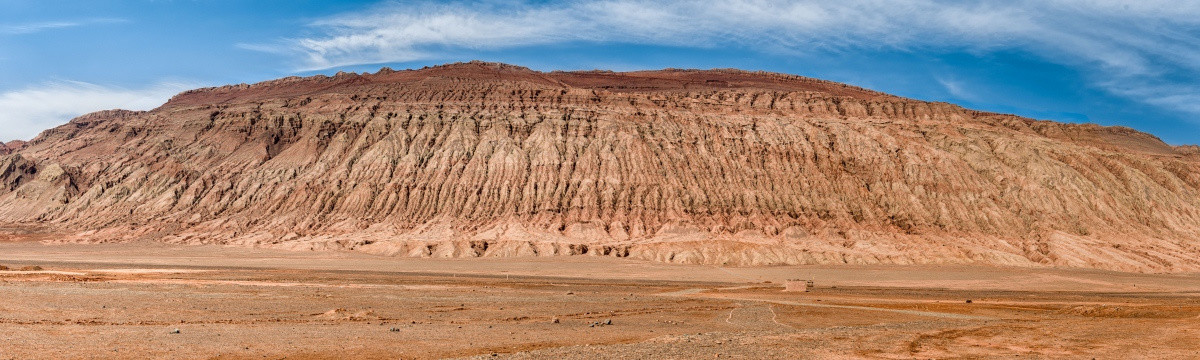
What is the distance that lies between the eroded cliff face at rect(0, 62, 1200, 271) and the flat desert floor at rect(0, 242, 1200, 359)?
2237cm

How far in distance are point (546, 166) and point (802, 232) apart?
28.7 meters

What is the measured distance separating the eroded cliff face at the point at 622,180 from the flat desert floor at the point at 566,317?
22370 millimetres

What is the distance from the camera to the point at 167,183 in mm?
99188

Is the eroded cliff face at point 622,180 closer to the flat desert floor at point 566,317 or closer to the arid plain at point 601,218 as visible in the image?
the arid plain at point 601,218

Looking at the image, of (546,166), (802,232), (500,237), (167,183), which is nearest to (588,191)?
(546,166)

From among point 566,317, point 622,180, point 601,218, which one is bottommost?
point 566,317

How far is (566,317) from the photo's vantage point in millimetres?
30109

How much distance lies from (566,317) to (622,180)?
6348cm

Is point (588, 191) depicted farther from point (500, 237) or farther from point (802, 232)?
point (802, 232)

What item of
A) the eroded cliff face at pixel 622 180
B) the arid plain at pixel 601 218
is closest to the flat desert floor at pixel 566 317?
the arid plain at pixel 601 218

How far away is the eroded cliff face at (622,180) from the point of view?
82.8 metres

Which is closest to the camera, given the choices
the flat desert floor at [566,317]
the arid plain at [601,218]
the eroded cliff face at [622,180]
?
the flat desert floor at [566,317]

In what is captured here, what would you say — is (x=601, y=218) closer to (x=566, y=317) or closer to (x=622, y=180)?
(x=622, y=180)

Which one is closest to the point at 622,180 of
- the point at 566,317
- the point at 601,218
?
the point at 601,218
